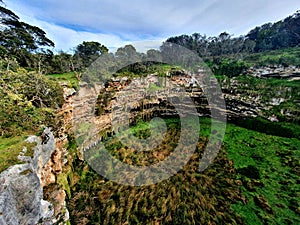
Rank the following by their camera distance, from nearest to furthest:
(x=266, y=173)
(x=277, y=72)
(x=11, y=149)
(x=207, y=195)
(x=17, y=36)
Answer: (x=11, y=149)
(x=207, y=195)
(x=266, y=173)
(x=17, y=36)
(x=277, y=72)

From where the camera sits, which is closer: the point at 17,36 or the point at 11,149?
the point at 11,149

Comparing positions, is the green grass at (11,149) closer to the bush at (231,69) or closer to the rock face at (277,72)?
the rock face at (277,72)

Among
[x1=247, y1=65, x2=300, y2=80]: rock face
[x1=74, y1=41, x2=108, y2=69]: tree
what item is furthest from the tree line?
[x1=74, y1=41, x2=108, y2=69]: tree

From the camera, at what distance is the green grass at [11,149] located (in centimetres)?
503

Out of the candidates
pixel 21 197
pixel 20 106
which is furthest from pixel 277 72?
pixel 21 197

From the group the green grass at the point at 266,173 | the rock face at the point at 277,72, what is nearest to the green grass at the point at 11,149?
the green grass at the point at 266,173

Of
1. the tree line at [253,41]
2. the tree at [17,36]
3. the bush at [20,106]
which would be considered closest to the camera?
the bush at [20,106]

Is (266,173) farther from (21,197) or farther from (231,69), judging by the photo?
(231,69)

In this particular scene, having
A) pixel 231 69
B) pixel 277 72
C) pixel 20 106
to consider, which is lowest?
pixel 20 106

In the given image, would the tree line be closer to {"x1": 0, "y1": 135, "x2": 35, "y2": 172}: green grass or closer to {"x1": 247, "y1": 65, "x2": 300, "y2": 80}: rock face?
{"x1": 247, "y1": 65, "x2": 300, "y2": 80}: rock face

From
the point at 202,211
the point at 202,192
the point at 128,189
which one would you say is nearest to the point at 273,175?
the point at 202,192

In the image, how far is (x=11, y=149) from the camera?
5.77 meters

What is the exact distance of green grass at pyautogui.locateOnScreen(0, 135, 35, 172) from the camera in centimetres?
503

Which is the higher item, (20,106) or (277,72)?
(277,72)
